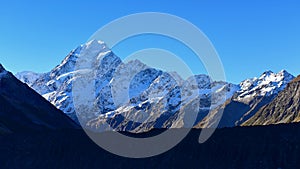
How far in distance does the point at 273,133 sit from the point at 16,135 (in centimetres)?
7977

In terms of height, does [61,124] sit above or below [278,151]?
above

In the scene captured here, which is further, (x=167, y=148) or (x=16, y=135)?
(x=16, y=135)

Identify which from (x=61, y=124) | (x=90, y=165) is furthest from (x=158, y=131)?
(x=61, y=124)

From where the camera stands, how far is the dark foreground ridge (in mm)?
110875

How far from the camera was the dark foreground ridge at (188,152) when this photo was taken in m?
111

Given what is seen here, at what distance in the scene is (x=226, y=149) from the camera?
11688cm

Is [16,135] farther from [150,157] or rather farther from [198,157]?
[198,157]

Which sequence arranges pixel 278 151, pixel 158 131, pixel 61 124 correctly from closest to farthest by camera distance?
pixel 278 151 < pixel 158 131 < pixel 61 124

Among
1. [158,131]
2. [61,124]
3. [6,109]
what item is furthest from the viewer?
[61,124]

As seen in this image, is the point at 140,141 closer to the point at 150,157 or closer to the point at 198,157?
the point at 150,157

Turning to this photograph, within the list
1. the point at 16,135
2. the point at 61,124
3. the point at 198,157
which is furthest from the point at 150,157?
the point at 61,124

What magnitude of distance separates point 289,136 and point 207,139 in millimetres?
22477

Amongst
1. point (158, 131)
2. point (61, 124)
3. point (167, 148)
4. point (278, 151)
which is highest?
point (61, 124)

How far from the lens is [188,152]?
394 ft
